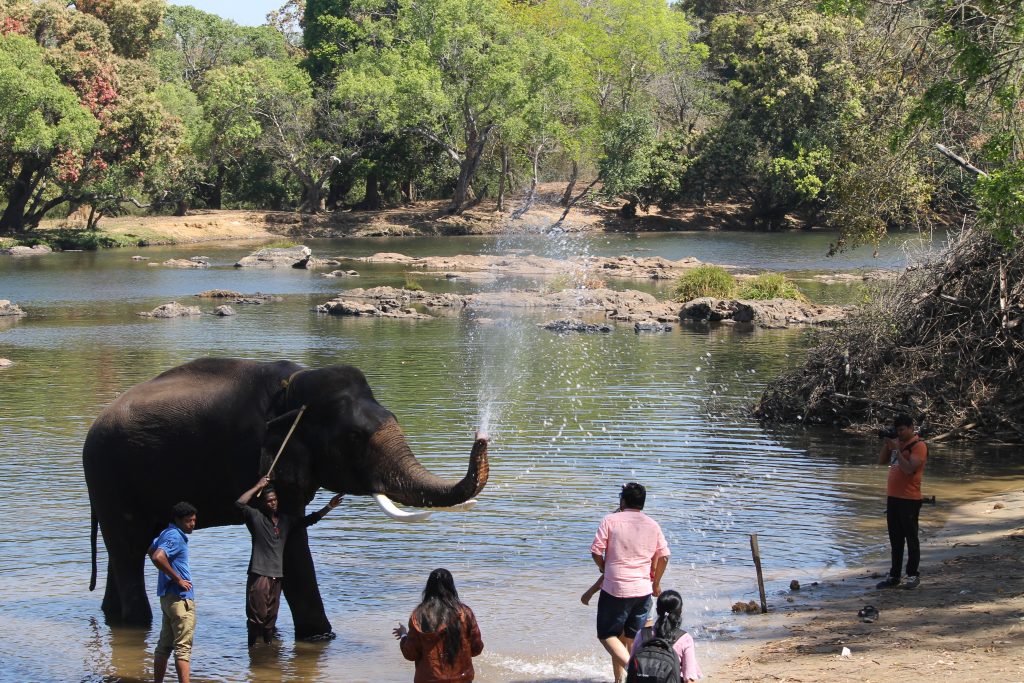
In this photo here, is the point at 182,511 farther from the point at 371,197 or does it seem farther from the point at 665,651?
the point at 371,197

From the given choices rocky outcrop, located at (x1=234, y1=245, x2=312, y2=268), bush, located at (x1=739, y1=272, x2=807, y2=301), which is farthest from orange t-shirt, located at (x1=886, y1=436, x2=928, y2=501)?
rocky outcrop, located at (x1=234, y1=245, x2=312, y2=268)

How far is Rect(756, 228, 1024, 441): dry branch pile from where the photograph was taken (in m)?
18.9

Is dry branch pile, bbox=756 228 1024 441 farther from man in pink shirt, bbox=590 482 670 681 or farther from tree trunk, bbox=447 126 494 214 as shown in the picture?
tree trunk, bbox=447 126 494 214

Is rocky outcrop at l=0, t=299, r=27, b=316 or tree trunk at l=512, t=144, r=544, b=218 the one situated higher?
tree trunk at l=512, t=144, r=544, b=218

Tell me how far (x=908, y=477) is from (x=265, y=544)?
5711 mm

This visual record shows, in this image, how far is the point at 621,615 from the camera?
29.2 feet

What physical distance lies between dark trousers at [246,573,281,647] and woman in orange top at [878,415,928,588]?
5545mm

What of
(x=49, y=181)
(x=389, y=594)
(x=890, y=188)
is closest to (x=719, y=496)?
(x=389, y=594)

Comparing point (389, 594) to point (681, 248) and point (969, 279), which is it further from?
point (681, 248)

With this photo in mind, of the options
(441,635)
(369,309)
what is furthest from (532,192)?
(441,635)

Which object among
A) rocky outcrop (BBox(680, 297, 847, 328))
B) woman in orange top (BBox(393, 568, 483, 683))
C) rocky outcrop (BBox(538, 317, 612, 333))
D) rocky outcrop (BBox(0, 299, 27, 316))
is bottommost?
rocky outcrop (BBox(0, 299, 27, 316))

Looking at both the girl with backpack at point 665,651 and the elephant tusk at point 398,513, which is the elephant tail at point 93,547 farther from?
the girl with backpack at point 665,651

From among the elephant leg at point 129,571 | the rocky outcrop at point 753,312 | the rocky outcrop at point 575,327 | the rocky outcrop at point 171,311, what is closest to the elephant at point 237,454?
the elephant leg at point 129,571

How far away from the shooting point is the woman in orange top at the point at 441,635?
7715 millimetres
